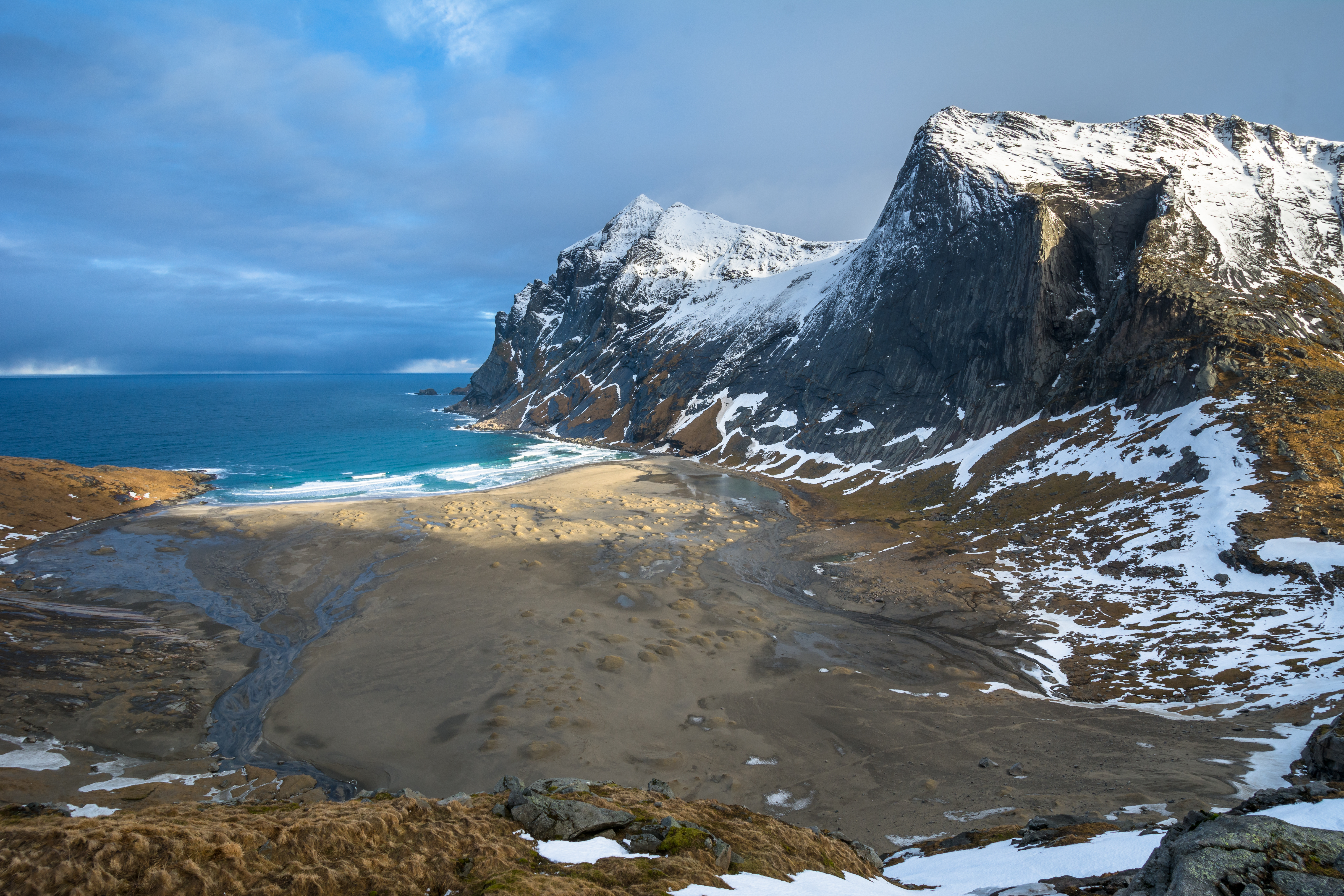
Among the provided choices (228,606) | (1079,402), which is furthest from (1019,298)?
(228,606)

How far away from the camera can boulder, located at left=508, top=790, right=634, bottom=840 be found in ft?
34.2

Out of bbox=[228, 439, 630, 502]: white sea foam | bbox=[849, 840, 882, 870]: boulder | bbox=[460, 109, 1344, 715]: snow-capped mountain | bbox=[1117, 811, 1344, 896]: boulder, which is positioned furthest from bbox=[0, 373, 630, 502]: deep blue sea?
bbox=[1117, 811, 1344, 896]: boulder

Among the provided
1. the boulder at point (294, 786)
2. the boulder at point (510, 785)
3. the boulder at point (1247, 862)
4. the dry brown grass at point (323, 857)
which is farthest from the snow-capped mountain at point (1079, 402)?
the boulder at point (294, 786)

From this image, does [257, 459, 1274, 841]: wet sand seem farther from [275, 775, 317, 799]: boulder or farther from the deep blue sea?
the deep blue sea

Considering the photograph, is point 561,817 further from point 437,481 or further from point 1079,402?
point 437,481

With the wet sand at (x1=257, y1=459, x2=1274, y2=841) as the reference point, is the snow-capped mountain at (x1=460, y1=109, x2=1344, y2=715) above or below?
above

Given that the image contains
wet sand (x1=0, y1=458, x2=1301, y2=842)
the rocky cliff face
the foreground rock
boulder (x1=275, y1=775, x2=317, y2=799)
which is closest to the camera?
boulder (x1=275, y1=775, x2=317, y2=799)

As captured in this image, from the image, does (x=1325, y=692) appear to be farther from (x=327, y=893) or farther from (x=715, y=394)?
(x=715, y=394)

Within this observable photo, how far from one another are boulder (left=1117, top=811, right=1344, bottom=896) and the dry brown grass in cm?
552

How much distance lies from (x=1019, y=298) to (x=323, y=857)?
68121 millimetres

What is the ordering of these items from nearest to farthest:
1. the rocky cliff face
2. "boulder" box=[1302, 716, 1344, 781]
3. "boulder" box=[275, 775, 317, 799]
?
1. "boulder" box=[1302, 716, 1344, 781]
2. "boulder" box=[275, 775, 317, 799]
3. the rocky cliff face

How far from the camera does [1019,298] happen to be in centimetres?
5847

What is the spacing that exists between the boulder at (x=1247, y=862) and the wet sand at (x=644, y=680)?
28.3ft

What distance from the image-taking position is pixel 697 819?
11859mm
